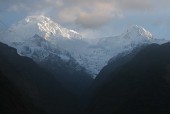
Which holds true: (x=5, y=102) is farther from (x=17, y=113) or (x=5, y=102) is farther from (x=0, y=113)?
(x=0, y=113)

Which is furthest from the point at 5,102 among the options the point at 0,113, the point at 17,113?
the point at 0,113

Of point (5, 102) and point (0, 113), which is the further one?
point (5, 102)

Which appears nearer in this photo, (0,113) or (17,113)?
(0,113)
